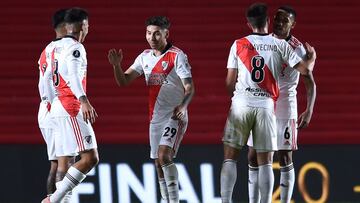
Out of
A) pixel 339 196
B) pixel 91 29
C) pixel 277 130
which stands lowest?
pixel 339 196

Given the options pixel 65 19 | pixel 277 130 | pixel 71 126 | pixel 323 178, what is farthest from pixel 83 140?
pixel 323 178

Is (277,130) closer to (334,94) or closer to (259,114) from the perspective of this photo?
(259,114)

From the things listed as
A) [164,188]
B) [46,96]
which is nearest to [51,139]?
[46,96]

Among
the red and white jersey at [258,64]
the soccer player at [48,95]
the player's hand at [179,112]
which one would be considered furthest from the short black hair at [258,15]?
the soccer player at [48,95]

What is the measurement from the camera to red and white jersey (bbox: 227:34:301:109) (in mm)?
9711

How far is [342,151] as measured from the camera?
12.6 metres

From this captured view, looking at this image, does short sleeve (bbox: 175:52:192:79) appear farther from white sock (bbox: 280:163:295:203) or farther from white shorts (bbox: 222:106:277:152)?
white sock (bbox: 280:163:295:203)

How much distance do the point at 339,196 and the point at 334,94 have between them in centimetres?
115

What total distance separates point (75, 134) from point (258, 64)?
1598 mm

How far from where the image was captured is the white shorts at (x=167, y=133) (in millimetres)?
A: 10211

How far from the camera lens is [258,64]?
9.71 meters

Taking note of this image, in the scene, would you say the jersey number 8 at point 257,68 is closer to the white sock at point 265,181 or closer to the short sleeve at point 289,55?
the short sleeve at point 289,55

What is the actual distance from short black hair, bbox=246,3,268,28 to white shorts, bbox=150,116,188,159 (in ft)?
3.81

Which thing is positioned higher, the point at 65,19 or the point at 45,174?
the point at 65,19
